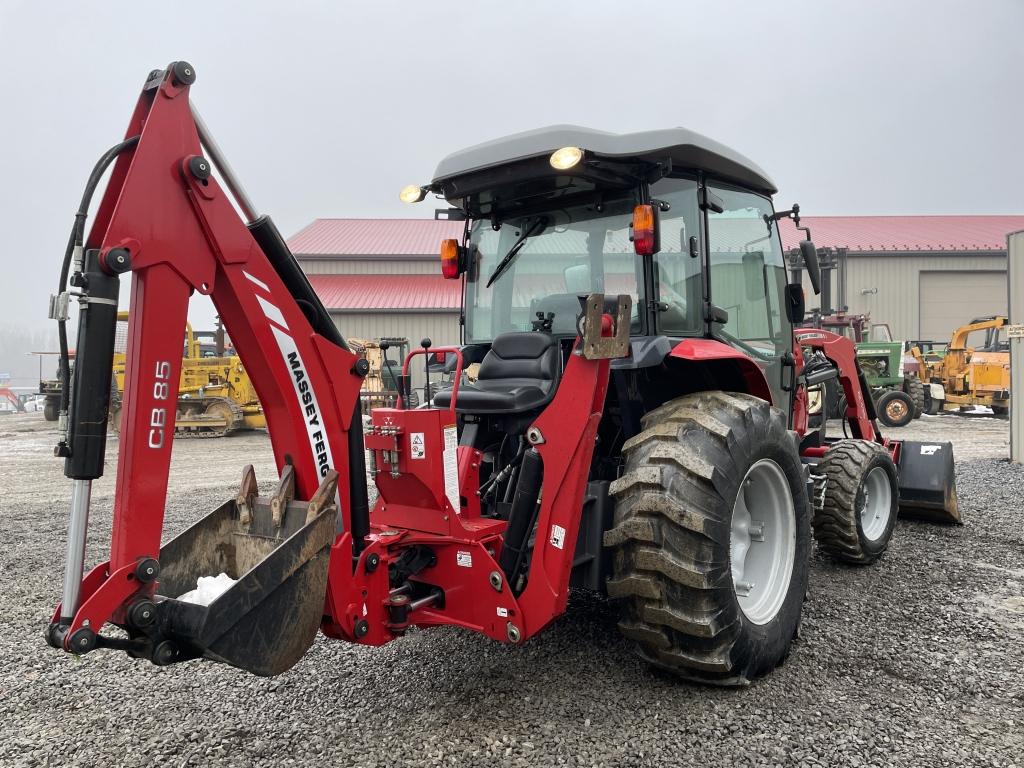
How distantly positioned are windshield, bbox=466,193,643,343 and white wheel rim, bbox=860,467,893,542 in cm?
262

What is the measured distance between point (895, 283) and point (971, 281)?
2932 millimetres

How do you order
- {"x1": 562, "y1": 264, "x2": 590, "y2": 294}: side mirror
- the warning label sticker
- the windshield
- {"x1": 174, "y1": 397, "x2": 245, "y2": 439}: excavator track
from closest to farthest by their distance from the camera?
the warning label sticker
the windshield
{"x1": 562, "y1": 264, "x2": 590, "y2": 294}: side mirror
{"x1": 174, "y1": 397, "x2": 245, "y2": 439}: excavator track

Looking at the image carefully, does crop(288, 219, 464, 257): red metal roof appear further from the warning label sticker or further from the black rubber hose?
the black rubber hose

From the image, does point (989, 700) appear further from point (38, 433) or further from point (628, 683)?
point (38, 433)

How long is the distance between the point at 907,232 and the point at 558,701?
105 ft

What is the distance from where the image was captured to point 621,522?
2.79m

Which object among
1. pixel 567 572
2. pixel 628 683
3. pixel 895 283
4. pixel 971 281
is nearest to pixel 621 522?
pixel 567 572

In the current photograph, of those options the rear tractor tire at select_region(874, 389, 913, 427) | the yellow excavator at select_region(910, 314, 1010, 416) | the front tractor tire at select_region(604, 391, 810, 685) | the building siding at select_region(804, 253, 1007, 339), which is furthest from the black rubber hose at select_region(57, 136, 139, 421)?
the building siding at select_region(804, 253, 1007, 339)

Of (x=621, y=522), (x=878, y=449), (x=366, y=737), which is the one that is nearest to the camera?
(x=366, y=737)

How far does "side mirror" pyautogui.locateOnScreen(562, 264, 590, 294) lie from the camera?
354 cm

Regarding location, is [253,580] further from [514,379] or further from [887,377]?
[887,377]

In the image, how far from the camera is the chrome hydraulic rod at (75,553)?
2.05 metres

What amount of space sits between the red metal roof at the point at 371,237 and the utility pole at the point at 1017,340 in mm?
19345

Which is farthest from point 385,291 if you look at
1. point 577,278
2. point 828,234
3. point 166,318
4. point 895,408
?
point 166,318
